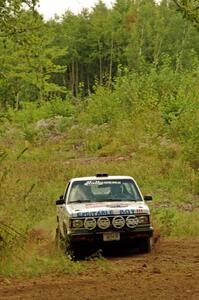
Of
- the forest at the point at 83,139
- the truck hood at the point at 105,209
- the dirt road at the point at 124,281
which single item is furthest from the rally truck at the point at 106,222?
the forest at the point at 83,139

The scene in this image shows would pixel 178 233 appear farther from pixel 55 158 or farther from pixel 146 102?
pixel 146 102

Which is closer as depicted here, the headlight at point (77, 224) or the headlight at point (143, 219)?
the headlight at point (77, 224)

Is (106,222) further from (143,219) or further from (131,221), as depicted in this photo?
(143,219)

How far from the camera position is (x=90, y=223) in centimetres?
1310

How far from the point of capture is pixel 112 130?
120ft

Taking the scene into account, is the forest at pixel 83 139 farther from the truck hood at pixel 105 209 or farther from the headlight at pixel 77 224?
the truck hood at pixel 105 209

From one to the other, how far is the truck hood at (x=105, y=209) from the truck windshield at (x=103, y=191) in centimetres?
38

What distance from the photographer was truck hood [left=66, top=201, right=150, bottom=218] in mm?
13148

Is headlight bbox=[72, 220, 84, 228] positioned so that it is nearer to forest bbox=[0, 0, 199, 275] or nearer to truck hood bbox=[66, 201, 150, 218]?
truck hood bbox=[66, 201, 150, 218]

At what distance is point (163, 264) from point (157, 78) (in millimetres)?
28197

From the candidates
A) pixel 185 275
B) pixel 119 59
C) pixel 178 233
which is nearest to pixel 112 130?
pixel 178 233

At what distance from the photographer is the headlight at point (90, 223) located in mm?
13086

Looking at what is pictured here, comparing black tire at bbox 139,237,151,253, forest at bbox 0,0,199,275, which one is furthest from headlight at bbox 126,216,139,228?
forest at bbox 0,0,199,275

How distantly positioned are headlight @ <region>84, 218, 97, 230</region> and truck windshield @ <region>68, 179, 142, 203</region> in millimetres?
1034
